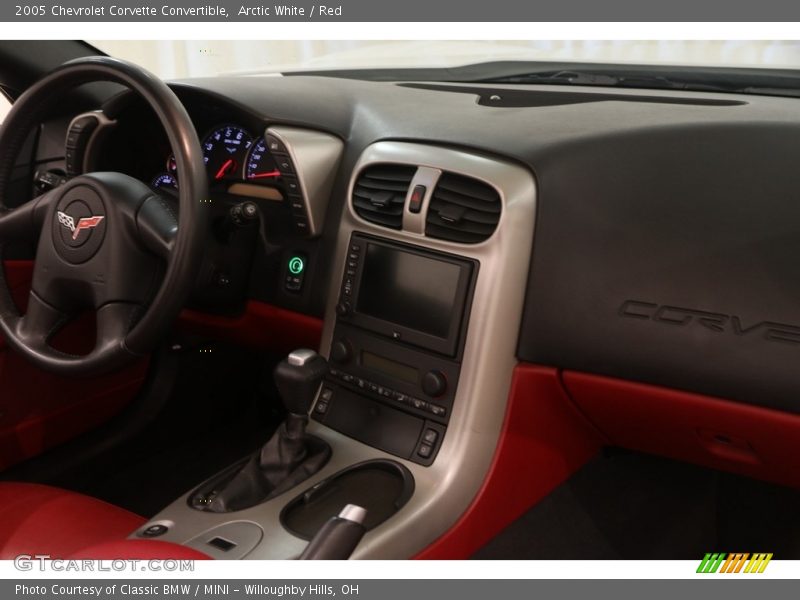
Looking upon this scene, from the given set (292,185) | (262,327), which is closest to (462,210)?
(292,185)

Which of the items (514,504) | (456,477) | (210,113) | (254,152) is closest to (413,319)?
(456,477)

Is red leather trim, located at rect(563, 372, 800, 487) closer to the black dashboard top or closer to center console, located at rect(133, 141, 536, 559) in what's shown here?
the black dashboard top

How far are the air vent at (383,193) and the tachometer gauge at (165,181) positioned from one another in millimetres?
472

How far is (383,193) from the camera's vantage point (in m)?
1.33

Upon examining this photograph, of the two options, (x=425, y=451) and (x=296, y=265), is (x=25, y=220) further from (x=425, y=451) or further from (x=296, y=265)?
(x=425, y=451)

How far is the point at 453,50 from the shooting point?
2.03 metres

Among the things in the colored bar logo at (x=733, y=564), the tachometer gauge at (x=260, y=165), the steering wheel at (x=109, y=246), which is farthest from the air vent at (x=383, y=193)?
the colored bar logo at (x=733, y=564)

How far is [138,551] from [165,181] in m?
0.93

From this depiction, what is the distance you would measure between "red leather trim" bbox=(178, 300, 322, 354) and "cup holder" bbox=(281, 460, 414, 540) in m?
0.32

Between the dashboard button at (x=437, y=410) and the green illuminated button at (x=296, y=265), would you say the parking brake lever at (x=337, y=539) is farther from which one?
the green illuminated button at (x=296, y=265)

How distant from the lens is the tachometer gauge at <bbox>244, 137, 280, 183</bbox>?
1.50m

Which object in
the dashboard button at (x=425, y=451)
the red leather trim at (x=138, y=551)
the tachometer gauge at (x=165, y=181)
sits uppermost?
the tachometer gauge at (x=165, y=181)

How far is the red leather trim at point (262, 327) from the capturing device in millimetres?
1503

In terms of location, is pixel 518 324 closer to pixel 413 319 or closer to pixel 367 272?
pixel 413 319
